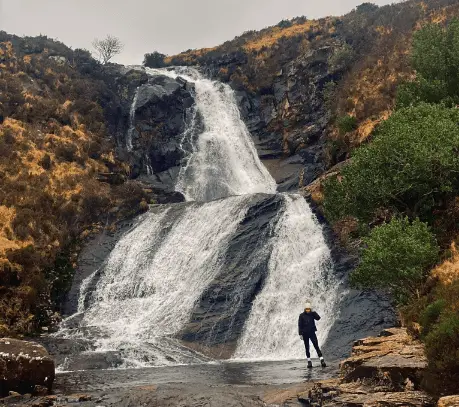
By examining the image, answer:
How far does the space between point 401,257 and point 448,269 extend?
4.99 ft

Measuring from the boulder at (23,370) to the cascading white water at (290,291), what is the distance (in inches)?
429

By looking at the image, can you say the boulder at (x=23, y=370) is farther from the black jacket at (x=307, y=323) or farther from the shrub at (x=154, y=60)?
the shrub at (x=154, y=60)

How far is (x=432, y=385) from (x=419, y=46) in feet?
88.8

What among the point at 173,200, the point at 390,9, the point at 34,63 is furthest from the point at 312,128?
the point at 34,63

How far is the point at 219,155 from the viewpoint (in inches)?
2098

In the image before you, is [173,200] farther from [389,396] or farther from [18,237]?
[389,396]

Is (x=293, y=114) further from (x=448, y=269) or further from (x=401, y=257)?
(x=448, y=269)

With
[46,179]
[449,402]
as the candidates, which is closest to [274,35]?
[46,179]

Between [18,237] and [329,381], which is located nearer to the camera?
[329,381]

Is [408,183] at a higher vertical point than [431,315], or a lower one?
higher

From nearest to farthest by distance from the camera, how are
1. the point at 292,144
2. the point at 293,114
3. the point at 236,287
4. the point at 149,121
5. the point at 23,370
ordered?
the point at 23,370, the point at 236,287, the point at 292,144, the point at 293,114, the point at 149,121

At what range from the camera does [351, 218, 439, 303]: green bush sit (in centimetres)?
1538

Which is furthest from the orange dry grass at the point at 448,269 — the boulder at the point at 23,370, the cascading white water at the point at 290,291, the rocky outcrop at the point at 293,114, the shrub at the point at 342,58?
the shrub at the point at 342,58

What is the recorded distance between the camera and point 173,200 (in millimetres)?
46562
